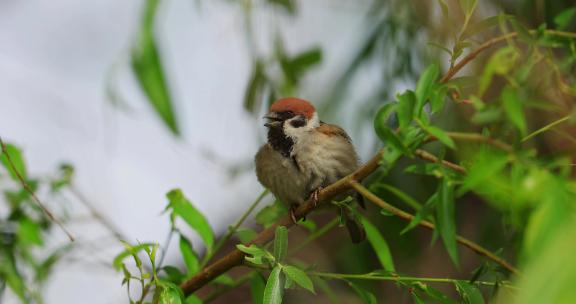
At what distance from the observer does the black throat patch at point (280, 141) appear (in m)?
2.46

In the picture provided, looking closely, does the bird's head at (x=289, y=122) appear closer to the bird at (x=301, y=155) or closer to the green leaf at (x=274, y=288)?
the bird at (x=301, y=155)

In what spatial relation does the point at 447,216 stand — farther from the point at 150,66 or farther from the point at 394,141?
the point at 150,66

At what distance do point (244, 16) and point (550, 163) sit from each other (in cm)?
102

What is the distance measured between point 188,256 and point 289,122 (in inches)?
29.5

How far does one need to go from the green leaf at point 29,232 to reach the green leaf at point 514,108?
141 centimetres

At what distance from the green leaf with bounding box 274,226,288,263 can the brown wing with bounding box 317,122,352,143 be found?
1064 mm

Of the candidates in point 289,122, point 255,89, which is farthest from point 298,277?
point 289,122

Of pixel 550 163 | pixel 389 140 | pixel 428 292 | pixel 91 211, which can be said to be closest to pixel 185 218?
pixel 91 211

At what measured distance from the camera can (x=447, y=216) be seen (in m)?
1.14

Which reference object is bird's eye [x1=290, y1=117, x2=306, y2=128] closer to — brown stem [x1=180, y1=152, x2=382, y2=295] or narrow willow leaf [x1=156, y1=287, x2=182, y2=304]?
brown stem [x1=180, y1=152, x2=382, y2=295]

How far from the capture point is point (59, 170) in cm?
210

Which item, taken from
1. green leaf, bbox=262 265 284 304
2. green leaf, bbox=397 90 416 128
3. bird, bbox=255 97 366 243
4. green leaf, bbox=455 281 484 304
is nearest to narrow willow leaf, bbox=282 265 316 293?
green leaf, bbox=262 265 284 304

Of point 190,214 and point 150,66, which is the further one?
point 190,214

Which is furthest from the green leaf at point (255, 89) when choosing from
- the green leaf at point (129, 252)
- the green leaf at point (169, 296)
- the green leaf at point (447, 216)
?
the green leaf at point (447, 216)
